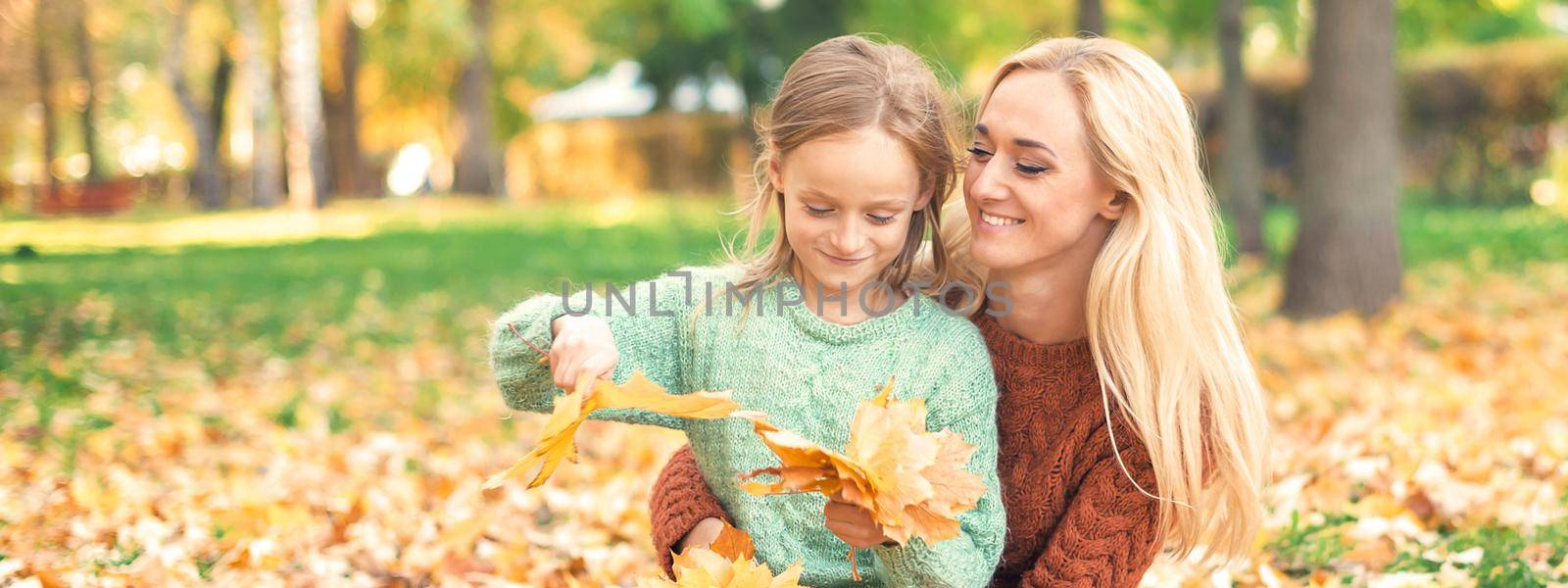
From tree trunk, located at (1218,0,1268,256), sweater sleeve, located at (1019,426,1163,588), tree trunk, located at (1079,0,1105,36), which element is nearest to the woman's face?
sweater sleeve, located at (1019,426,1163,588)

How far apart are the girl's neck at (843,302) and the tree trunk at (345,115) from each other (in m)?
22.6

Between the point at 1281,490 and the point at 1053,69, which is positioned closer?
the point at 1053,69

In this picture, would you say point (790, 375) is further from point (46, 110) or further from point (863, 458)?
point (46, 110)

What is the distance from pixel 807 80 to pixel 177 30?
60.8 feet

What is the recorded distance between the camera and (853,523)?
1.88 metres

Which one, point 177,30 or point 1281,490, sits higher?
point 177,30

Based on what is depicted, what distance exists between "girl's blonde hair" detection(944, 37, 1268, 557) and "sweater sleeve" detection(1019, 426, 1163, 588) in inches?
1.4

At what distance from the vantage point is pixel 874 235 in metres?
2.10

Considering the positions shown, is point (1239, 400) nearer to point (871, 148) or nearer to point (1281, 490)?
point (871, 148)

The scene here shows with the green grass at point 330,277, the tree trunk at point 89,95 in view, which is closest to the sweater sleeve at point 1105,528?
the green grass at point 330,277

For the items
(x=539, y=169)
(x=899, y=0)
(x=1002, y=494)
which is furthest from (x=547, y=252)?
(x=539, y=169)

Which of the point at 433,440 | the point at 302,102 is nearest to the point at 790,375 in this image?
the point at 433,440

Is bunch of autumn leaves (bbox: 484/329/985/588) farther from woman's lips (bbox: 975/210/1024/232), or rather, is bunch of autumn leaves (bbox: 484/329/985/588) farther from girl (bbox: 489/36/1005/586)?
woman's lips (bbox: 975/210/1024/232)

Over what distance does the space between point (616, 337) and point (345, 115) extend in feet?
81.0
